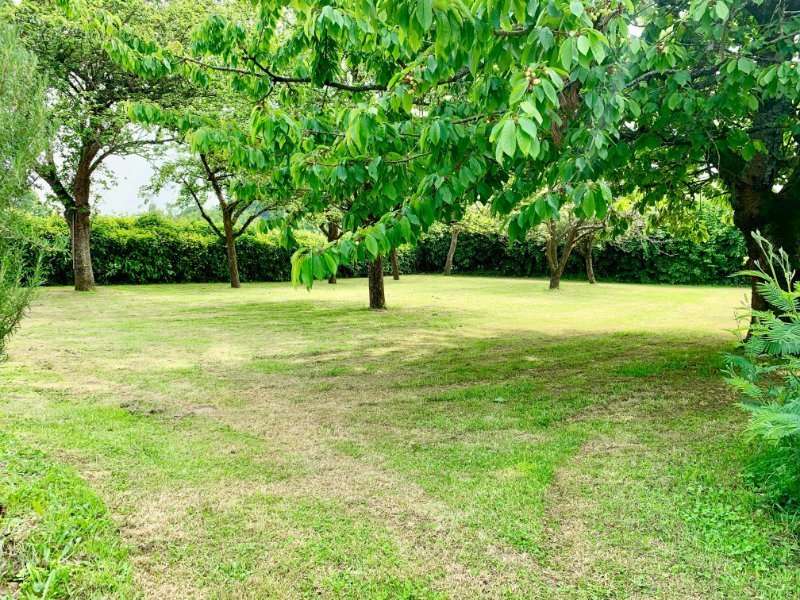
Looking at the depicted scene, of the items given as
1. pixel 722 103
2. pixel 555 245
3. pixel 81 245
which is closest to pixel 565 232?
pixel 555 245

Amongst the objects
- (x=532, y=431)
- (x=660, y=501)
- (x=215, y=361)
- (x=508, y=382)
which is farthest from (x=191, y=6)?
(x=660, y=501)

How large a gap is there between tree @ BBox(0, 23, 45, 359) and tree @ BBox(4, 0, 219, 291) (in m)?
10.3

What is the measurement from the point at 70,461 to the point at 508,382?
4683 millimetres

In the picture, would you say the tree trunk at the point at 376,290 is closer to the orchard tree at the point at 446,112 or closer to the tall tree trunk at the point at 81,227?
the orchard tree at the point at 446,112

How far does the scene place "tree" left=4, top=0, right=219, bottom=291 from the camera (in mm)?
13656

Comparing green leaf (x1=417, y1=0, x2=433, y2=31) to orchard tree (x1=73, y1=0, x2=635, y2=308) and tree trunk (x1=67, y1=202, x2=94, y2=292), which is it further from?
tree trunk (x1=67, y1=202, x2=94, y2=292)

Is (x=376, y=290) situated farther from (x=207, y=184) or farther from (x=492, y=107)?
(x=492, y=107)

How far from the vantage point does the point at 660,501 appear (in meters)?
3.28

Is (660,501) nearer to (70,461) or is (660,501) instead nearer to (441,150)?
(441,150)

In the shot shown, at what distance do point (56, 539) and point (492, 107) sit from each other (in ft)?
12.0

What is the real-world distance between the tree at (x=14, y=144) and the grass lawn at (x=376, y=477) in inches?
46.1

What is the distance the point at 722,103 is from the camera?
4.46 m

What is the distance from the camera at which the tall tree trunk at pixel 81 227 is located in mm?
16688

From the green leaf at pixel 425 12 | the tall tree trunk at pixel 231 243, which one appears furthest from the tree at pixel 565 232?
the green leaf at pixel 425 12
